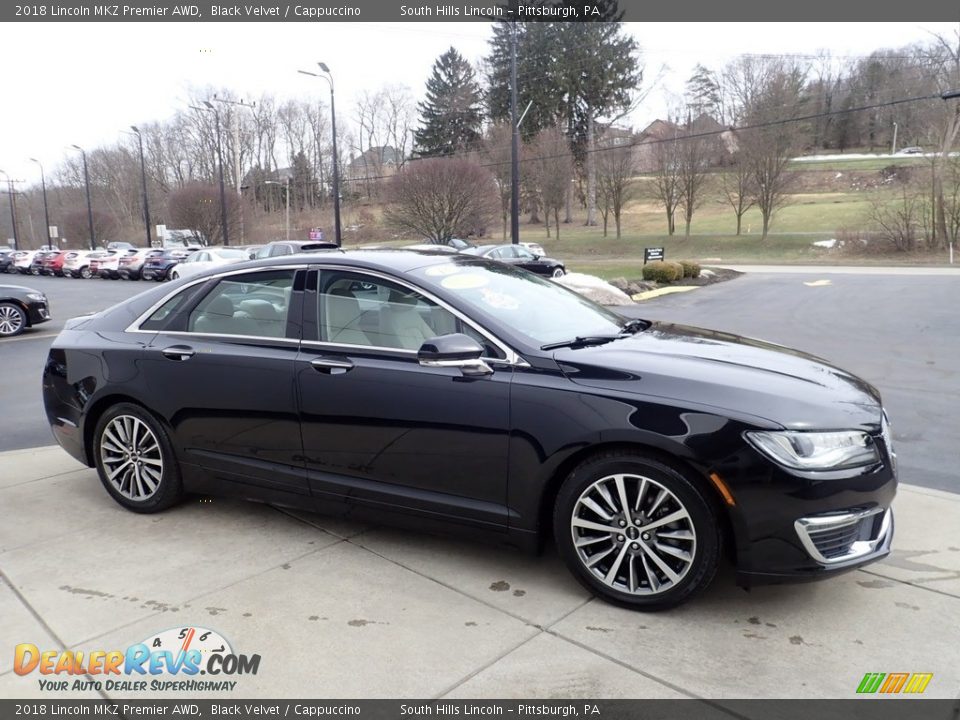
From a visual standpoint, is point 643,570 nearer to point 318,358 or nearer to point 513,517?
point 513,517

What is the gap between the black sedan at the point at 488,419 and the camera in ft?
9.82

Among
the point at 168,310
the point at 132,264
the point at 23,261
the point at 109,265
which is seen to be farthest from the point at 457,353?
the point at 23,261

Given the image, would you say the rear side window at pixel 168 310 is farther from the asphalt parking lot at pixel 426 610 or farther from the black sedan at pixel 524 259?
the black sedan at pixel 524 259

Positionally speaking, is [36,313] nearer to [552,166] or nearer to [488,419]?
[488,419]

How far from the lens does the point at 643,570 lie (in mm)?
3195

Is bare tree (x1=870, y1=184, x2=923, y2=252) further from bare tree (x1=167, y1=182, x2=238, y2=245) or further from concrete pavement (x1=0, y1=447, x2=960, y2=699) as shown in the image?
bare tree (x1=167, y1=182, x2=238, y2=245)

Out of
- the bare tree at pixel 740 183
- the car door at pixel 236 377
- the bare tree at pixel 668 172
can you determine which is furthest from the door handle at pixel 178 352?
the bare tree at pixel 668 172

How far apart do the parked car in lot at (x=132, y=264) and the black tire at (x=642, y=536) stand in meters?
34.4

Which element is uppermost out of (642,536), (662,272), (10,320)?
(662,272)

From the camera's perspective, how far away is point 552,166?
170ft

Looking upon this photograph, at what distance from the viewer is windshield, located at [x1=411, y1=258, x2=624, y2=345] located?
12.1 ft

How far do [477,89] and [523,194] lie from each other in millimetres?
18637

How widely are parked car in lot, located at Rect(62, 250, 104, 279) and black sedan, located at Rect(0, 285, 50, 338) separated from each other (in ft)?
85.2

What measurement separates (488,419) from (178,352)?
2045 mm
